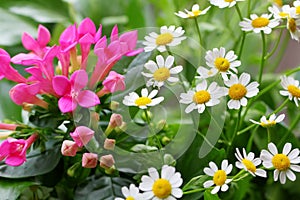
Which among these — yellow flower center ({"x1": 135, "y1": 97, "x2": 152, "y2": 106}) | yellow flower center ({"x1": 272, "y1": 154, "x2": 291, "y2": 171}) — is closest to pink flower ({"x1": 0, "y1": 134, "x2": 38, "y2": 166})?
yellow flower center ({"x1": 135, "y1": 97, "x2": 152, "y2": 106})

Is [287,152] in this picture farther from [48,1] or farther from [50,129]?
[48,1]

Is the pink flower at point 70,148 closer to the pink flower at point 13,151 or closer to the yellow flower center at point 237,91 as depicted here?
the pink flower at point 13,151

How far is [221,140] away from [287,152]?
111 millimetres

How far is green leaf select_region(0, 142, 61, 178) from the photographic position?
0.53 m

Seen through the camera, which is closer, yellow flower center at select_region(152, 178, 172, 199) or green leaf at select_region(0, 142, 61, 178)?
yellow flower center at select_region(152, 178, 172, 199)

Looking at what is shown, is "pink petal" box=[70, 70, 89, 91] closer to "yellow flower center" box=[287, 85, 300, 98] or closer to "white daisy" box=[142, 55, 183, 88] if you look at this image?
"white daisy" box=[142, 55, 183, 88]

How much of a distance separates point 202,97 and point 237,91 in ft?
0.11

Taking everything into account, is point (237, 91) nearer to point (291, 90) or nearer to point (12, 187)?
point (291, 90)

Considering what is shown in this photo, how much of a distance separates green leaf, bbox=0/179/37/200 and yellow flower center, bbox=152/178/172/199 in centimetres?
16

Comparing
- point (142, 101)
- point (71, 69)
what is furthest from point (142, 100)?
point (71, 69)

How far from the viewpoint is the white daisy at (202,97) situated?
46 centimetres

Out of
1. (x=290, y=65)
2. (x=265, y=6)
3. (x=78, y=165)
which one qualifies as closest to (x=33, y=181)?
(x=78, y=165)

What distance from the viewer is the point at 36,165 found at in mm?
538

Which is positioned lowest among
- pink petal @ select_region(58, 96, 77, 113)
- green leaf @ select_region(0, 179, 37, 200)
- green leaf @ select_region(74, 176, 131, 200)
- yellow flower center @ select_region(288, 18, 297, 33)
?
green leaf @ select_region(74, 176, 131, 200)
